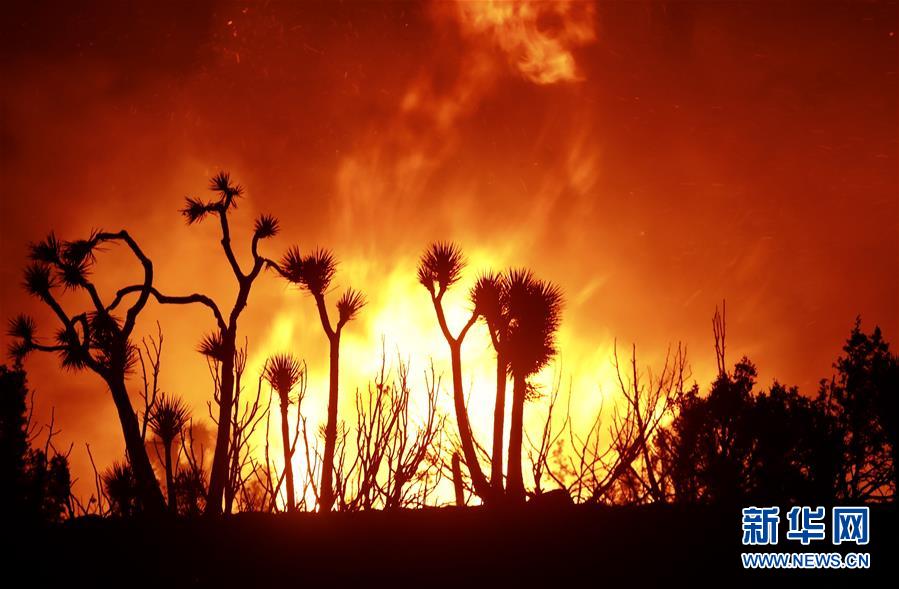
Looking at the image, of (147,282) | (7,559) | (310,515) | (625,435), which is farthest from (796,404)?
(7,559)

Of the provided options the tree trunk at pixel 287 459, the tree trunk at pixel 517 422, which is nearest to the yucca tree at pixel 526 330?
the tree trunk at pixel 517 422

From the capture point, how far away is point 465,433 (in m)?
8.96

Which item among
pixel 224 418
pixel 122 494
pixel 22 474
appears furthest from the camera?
pixel 22 474

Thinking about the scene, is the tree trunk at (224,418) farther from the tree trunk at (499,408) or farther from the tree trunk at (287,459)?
the tree trunk at (499,408)

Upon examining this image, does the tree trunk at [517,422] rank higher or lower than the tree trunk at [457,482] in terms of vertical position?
higher

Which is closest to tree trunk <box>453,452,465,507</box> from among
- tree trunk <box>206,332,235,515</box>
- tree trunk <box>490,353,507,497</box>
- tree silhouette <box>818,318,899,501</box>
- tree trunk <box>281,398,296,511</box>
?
tree trunk <box>281,398,296,511</box>

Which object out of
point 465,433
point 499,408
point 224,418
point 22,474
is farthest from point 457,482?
point 22,474

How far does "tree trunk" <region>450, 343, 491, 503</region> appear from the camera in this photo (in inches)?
285

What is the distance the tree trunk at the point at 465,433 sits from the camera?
7.25 m

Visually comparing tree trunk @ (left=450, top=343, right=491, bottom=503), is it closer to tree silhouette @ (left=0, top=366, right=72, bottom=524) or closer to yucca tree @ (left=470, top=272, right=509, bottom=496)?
yucca tree @ (left=470, top=272, right=509, bottom=496)

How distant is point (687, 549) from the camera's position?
5195 mm

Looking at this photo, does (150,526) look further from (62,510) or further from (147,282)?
(147,282)

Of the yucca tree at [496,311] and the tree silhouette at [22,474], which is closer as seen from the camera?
the tree silhouette at [22,474]

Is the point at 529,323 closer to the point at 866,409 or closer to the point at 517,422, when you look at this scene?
the point at 517,422
